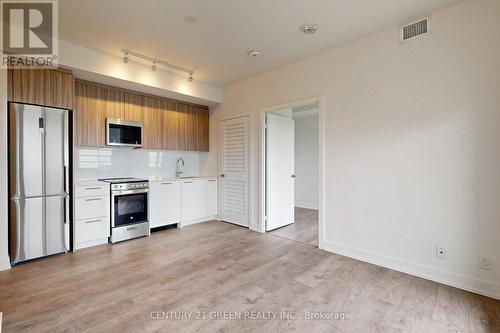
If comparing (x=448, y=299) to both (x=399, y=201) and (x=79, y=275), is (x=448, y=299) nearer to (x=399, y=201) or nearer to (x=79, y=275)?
(x=399, y=201)

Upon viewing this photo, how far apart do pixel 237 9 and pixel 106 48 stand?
2.00 meters

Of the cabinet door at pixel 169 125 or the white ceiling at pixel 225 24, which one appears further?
the cabinet door at pixel 169 125

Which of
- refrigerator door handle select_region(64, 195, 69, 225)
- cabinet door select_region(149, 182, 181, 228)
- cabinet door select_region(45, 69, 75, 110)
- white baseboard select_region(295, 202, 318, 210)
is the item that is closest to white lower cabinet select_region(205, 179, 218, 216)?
cabinet door select_region(149, 182, 181, 228)

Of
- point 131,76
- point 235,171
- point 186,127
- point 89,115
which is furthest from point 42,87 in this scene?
point 235,171

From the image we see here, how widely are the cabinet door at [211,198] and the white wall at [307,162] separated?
2.84 meters

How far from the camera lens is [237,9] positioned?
2.40m

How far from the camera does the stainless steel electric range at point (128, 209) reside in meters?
3.58

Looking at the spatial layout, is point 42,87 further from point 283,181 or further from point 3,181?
point 283,181

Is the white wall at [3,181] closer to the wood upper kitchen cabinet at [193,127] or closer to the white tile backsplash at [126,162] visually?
the white tile backsplash at [126,162]

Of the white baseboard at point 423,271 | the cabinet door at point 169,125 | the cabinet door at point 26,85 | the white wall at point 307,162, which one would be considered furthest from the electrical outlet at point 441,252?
the cabinet door at point 26,85

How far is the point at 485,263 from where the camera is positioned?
7.13 ft

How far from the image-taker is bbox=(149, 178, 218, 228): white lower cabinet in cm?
409

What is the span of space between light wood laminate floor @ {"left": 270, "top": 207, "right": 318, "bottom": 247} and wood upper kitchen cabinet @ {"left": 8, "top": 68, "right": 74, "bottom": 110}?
3.70m

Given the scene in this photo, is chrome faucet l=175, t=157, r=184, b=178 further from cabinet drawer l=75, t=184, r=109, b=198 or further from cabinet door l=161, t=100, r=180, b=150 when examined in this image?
cabinet drawer l=75, t=184, r=109, b=198
